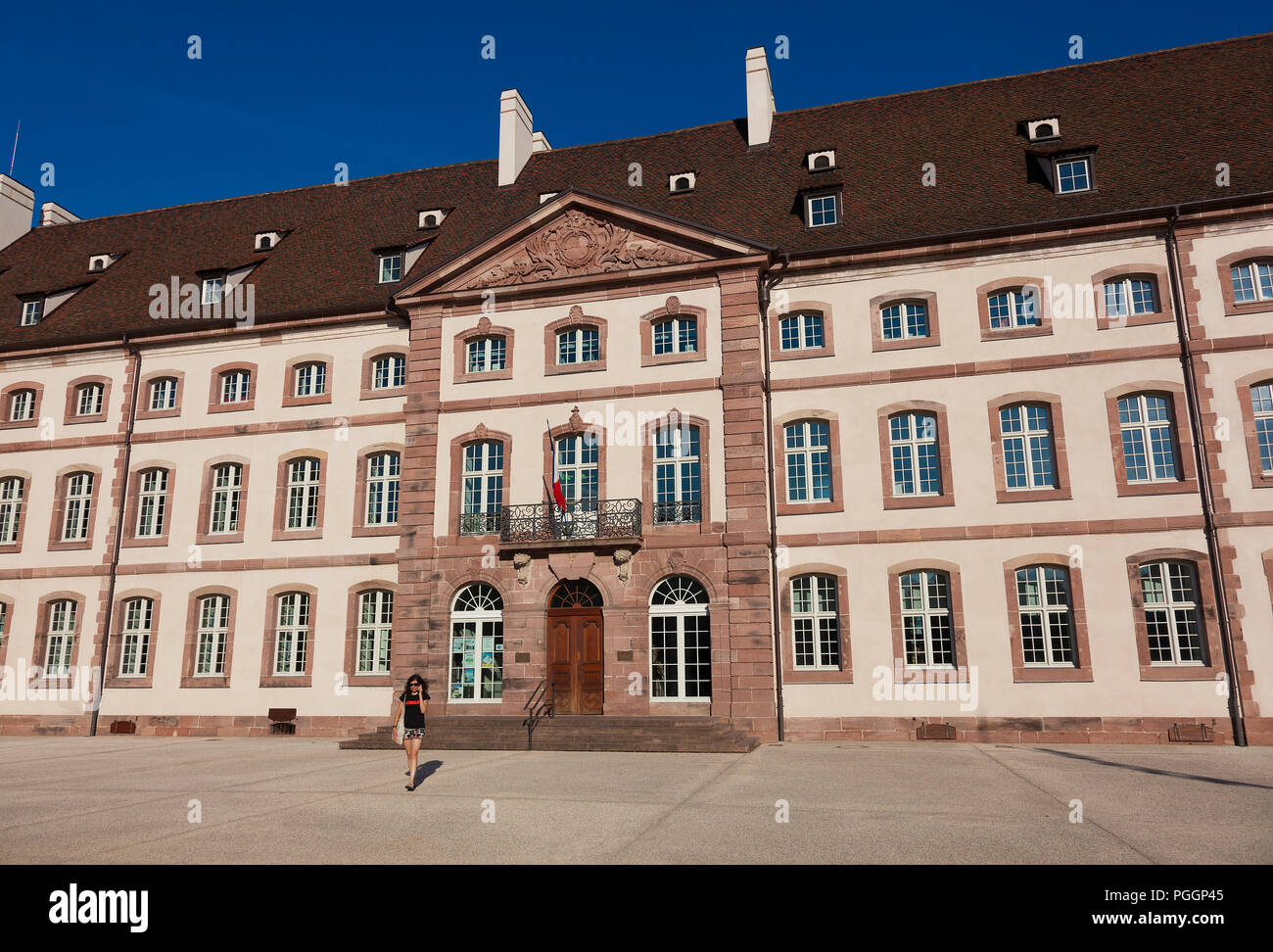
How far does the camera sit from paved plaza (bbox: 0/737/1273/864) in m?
8.83

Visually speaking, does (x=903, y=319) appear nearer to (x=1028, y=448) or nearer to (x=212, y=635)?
(x=1028, y=448)

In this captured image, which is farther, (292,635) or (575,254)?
(292,635)

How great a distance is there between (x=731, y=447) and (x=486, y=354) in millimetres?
7472

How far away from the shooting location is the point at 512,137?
Answer: 30.8m

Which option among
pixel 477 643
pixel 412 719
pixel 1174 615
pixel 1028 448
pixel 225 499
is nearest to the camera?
pixel 412 719

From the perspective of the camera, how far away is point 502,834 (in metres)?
9.70

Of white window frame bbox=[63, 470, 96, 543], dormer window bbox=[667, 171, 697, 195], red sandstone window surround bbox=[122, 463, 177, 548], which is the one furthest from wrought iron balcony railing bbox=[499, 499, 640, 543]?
white window frame bbox=[63, 470, 96, 543]

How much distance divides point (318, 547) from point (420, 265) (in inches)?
344

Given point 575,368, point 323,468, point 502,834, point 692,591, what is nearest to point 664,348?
point 575,368

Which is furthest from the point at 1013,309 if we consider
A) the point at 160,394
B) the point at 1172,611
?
the point at 160,394

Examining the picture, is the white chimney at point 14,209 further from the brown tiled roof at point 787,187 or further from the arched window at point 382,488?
the arched window at point 382,488

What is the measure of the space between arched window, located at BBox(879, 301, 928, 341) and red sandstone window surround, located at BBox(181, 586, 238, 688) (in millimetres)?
18891

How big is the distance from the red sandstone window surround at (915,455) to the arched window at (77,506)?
2318 cm
